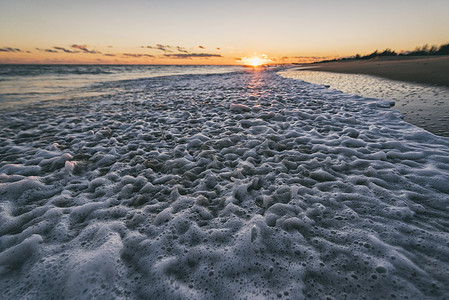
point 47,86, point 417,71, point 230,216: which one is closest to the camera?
point 230,216

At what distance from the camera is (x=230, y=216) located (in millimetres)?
2529

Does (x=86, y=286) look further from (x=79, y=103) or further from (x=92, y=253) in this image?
(x=79, y=103)

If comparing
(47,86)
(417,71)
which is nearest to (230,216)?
(417,71)

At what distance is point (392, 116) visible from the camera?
5.56m

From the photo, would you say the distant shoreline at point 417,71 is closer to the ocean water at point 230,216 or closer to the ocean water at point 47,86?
the ocean water at point 230,216

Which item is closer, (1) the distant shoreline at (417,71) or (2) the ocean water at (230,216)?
(2) the ocean water at (230,216)

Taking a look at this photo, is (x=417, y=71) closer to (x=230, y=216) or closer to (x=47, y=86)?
(x=230, y=216)

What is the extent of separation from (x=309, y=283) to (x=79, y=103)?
11556mm

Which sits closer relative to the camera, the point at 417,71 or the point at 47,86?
the point at 417,71

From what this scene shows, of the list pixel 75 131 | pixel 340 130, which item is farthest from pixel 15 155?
pixel 340 130

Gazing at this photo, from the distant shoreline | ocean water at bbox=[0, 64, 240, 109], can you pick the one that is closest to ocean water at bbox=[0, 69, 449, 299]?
ocean water at bbox=[0, 64, 240, 109]

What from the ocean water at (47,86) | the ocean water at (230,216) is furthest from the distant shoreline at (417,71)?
the ocean water at (47,86)

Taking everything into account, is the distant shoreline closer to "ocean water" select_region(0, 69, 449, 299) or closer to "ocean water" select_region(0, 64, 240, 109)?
"ocean water" select_region(0, 69, 449, 299)

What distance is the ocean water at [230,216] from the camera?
179cm
